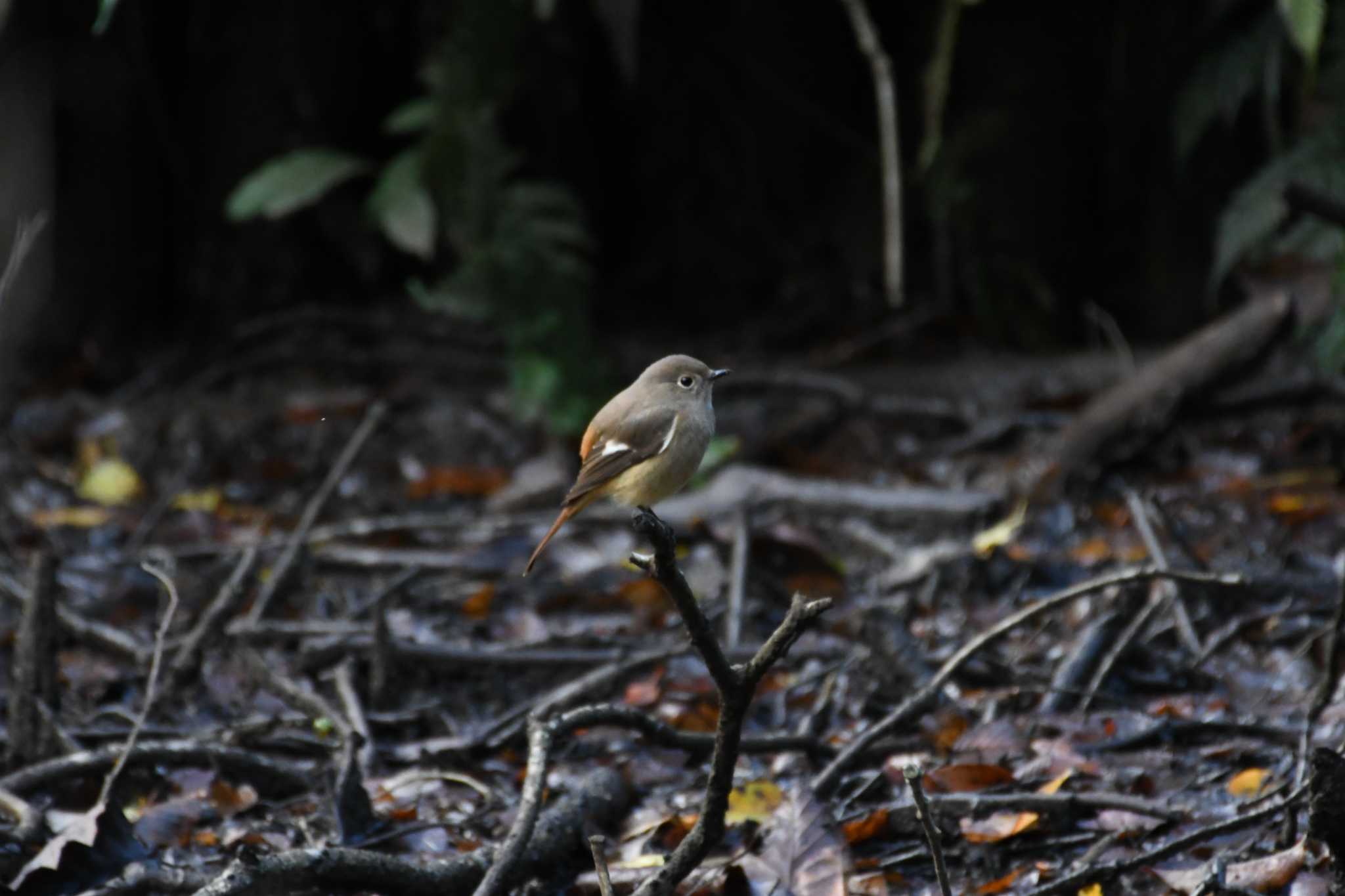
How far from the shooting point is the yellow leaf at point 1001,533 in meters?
4.39

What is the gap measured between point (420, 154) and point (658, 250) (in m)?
1.84

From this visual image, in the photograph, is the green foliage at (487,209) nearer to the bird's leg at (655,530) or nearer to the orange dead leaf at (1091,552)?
the orange dead leaf at (1091,552)

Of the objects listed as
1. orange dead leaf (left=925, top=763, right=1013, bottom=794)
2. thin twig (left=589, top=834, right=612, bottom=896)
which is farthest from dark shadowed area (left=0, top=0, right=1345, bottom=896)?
thin twig (left=589, top=834, right=612, bottom=896)

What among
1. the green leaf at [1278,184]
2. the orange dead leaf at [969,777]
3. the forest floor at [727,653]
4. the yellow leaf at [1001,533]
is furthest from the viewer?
the green leaf at [1278,184]

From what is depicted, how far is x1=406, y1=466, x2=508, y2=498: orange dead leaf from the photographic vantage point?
586 centimetres

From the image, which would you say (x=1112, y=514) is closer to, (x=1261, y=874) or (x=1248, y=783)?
(x=1248, y=783)

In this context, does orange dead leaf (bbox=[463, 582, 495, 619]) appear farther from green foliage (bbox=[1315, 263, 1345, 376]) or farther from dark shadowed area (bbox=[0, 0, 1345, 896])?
green foliage (bbox=[1315, 263, 1345, 376])

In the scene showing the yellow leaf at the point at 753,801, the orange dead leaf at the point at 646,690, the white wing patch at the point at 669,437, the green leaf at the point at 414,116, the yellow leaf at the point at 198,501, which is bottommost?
the yellow leaf at the point at 198,501

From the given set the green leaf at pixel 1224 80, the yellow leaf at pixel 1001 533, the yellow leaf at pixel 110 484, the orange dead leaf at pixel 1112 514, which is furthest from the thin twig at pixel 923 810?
the green leaf at pixel 1224 80

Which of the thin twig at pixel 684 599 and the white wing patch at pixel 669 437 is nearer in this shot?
the thin twig at pixel 684 599

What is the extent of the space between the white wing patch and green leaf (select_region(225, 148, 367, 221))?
3.80 meters

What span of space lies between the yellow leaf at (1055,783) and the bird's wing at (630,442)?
3.19ft

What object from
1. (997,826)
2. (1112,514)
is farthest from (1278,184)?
(997,826)

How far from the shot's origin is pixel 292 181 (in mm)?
6258
